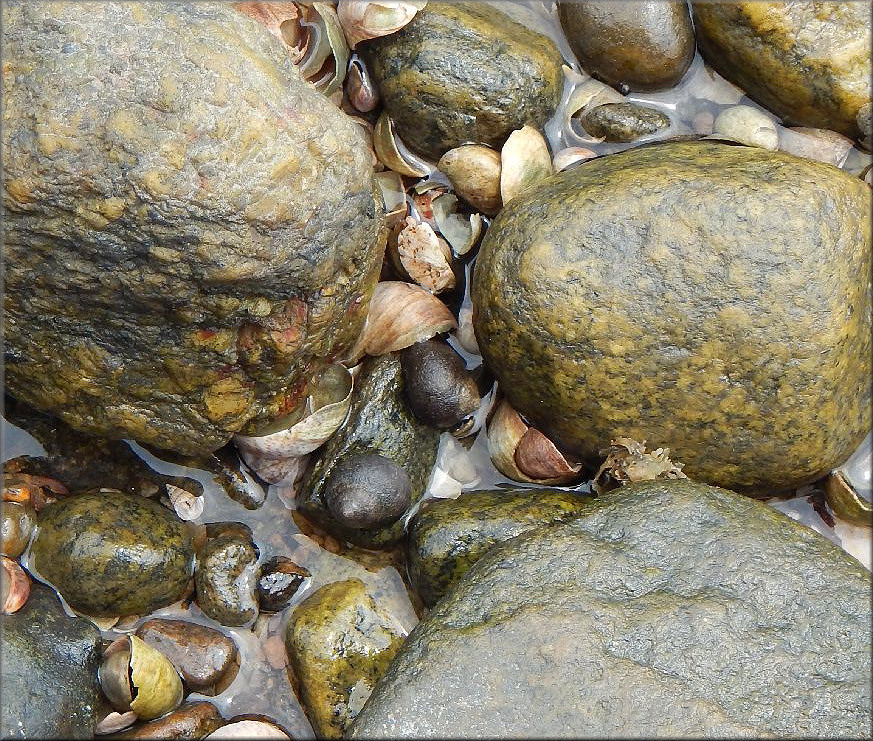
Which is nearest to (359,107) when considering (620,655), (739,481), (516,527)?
(516,527)

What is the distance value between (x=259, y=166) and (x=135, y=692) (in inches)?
78.9

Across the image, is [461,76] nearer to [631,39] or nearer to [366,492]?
[631,39]

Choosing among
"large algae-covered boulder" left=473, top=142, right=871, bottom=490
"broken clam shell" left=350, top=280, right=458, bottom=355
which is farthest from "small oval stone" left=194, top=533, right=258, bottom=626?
"large algae-covered boulder" left=473, top=142, right=871, bottom=490

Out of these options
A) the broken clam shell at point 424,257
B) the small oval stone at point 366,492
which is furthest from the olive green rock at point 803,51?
the small oval stone at point 366,492

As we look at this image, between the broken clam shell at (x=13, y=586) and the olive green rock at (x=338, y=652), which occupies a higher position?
the broken clam shell at (x=13, y=586)

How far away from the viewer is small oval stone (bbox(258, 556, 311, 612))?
3.38 metres

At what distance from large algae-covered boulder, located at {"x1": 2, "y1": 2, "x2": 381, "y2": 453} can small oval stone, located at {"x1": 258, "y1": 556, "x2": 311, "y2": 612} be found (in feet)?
2.58

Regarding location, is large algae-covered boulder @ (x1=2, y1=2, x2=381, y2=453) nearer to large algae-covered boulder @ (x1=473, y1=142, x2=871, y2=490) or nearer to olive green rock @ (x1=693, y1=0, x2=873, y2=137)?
large algae-covered boulder @ (x1=473, y1=142, x2=871, y2=490)

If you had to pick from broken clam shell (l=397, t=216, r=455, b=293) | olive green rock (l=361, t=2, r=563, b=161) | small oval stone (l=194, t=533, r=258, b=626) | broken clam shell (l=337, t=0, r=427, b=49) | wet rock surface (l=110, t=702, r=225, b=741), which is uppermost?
broken clam shell (l=337, t=0, r=427, b=49)

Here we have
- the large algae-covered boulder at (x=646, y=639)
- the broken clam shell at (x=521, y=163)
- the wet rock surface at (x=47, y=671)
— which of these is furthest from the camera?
the broken clam shell at (x=521, y=163)

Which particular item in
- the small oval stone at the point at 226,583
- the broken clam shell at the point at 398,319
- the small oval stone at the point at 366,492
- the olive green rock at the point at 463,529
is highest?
the broken clam shell at the point at 398,319

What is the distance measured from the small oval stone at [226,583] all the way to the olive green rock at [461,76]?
2128mm

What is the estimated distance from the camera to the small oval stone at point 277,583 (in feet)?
11.1

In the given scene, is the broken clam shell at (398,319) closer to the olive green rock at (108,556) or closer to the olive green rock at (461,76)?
the olive green rock at (461,76)
